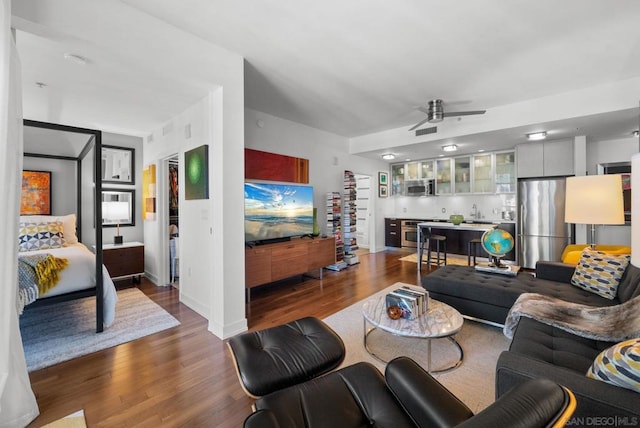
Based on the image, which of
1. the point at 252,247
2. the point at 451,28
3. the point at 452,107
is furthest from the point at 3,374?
the point at 452,107

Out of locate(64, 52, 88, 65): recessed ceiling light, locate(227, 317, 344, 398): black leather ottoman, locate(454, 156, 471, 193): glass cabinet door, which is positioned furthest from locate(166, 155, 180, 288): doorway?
locate(454, 156, 471, 193): glass cabinet door

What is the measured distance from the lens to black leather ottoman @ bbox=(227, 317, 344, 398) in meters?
1.42

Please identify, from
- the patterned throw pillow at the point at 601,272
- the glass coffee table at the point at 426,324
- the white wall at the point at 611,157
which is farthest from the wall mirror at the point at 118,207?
the white wall at the point at 611,157

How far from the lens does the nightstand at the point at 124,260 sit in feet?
13.8

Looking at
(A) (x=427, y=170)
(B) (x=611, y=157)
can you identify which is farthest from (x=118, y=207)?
(B) (x=611, y=157)

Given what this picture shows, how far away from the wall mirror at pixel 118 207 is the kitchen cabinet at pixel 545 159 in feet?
23.2

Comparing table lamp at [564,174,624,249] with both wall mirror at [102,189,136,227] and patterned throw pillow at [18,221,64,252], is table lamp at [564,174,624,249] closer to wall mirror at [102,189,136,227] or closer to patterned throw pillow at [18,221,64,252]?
patterned throw pillow at [18,221,64,252]

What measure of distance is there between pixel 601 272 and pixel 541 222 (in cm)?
309

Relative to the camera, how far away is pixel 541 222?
507 cm

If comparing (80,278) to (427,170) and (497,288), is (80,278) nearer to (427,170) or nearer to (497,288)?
(497,288)

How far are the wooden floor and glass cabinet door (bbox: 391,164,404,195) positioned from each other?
513 centimetres

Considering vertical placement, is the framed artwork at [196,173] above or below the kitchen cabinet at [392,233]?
above

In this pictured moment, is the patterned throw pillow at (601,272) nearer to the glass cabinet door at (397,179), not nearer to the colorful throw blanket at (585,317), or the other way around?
the colorful throw blanket at (585,317)

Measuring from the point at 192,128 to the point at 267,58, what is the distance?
130 centimetres
